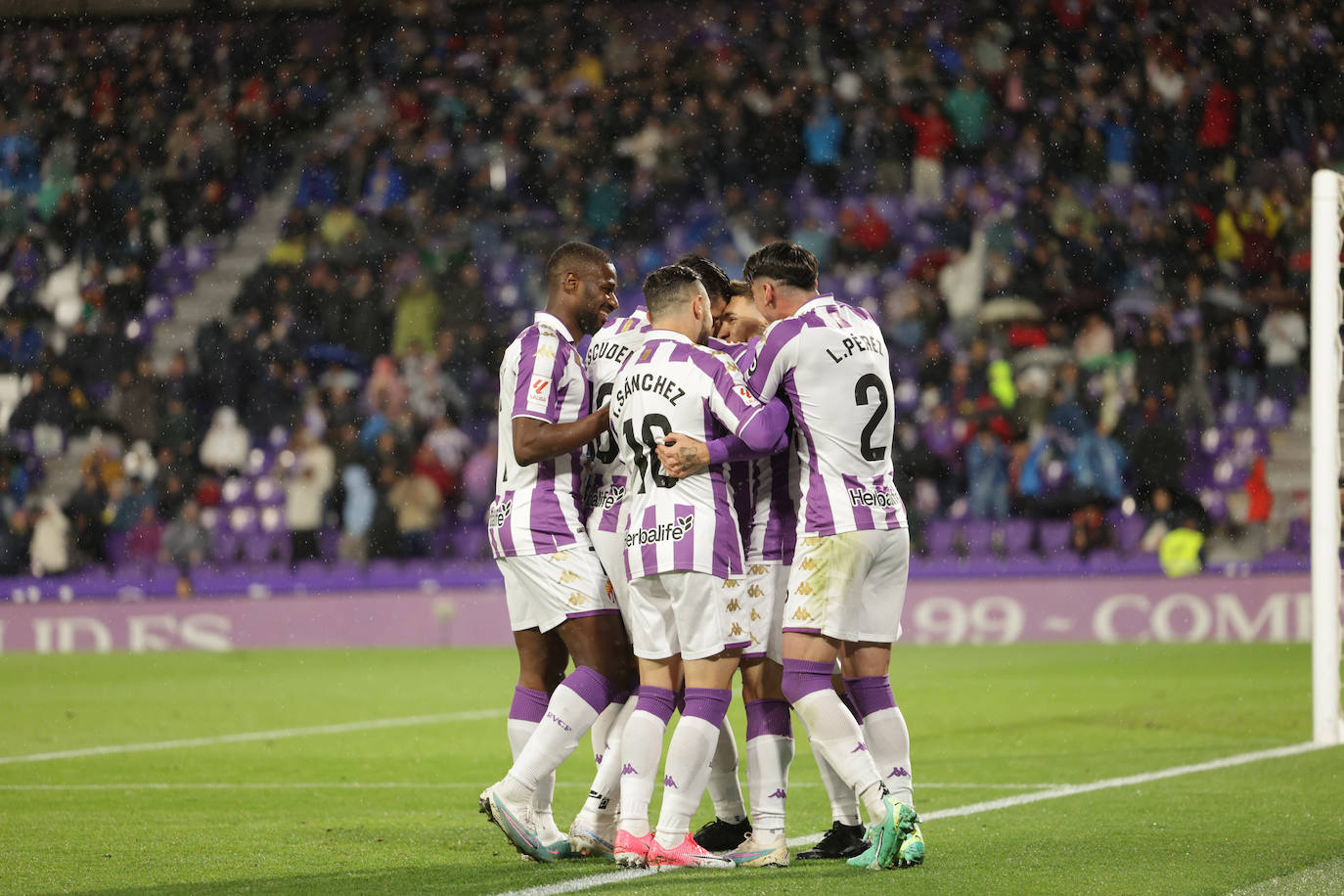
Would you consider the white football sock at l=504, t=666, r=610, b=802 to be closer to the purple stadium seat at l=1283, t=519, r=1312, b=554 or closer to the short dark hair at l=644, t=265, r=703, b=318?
the short dark hair at l=644, t=265, r=703, b=318

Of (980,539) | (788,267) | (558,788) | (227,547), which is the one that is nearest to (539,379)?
(788,267)

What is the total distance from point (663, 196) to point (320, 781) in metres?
14.3

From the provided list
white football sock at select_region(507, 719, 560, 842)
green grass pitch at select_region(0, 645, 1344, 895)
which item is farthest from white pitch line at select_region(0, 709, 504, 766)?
white football sock at select_region(507, 719, 560, 842)

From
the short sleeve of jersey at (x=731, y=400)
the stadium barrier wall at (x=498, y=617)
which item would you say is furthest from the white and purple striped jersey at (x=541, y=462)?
the stadium barrier wall at (x=498, y=617)

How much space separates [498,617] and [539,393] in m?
11.9

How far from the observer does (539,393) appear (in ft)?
20.4

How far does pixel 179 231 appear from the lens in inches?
936

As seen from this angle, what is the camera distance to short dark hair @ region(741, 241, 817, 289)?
6.08 meters

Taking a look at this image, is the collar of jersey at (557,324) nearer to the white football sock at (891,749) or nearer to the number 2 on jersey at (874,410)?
the number 2 on jersey at (874,410)

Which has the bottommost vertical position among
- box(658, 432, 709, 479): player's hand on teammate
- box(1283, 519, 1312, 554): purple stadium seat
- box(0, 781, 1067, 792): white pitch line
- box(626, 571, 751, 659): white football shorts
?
box(0, 781, 1067, 792): white pitch line

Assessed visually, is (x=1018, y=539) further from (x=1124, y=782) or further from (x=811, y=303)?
(x=811, y=303)

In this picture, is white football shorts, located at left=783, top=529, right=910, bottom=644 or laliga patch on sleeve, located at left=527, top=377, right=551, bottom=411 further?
laliga patch on sleeve, located at left=527, top=377, right=551, bottom=411

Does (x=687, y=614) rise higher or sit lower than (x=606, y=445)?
lower

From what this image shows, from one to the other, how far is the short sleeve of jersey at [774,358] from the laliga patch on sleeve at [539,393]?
732mm
